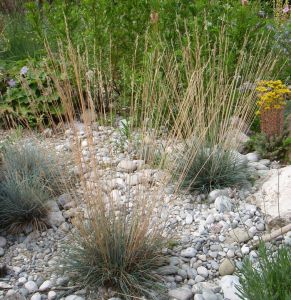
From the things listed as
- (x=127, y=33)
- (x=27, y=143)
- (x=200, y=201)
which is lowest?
(x=200, y=201)

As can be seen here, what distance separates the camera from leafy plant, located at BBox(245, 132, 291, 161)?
14.0 feet

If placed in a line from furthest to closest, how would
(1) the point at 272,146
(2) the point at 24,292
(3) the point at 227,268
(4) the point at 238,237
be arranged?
(1) the point at 272,146
(4) the point at 238,237
(3) the point at 227,268
(2) the point at 24,292

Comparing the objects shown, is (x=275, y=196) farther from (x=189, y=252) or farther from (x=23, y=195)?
(x=23, y=195)

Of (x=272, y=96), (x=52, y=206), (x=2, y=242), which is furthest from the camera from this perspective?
(x=272, y=96)

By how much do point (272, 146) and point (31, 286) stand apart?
237 centimetres

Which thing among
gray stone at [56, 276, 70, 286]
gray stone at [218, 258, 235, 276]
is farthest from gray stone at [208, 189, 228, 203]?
gray stone at [56, 276, 70, 286]

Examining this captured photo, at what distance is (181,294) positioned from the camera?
2752 mm

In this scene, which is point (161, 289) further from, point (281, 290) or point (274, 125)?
point (274, 125)

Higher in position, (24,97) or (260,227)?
(24,97)

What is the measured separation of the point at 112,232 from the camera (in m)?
2.85

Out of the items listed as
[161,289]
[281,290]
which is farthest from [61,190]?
[281,290]

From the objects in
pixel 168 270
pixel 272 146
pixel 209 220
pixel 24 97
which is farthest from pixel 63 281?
pixel 24 97

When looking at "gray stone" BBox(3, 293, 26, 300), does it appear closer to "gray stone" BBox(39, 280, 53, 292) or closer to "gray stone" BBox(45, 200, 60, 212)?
"gray stone" BBox(39, 280, 53, 292)

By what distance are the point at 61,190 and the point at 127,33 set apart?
82.5 inches
